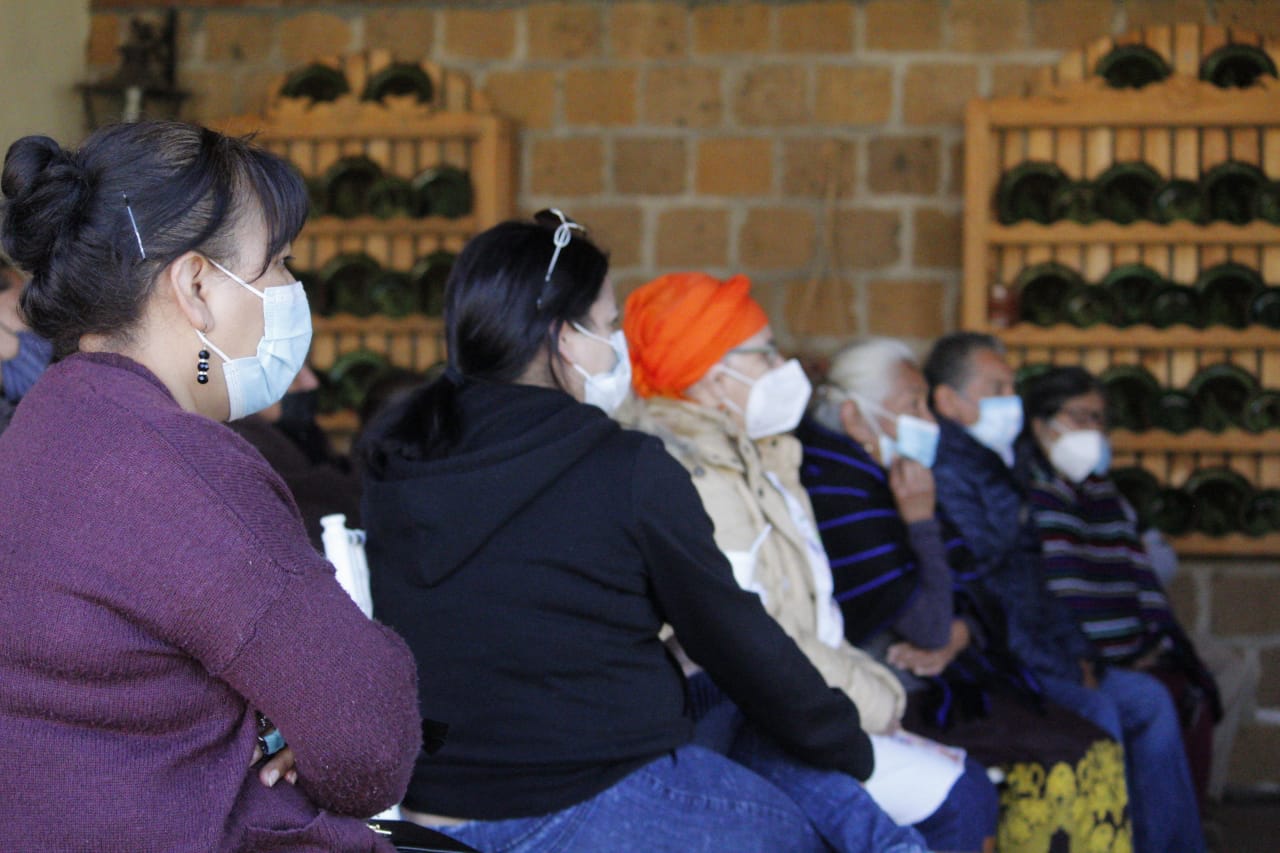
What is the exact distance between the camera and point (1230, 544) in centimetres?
410

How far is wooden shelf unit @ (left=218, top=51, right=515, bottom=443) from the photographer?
4.28 metres

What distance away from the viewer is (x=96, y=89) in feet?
14.1

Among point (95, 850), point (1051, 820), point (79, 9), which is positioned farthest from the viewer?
point (79, 9)

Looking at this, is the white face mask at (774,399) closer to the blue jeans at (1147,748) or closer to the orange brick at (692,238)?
the blue jeans at (1147,748)

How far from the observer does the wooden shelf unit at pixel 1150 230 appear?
402 cm

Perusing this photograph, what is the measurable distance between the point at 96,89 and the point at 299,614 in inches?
145

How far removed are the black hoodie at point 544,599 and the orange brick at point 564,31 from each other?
9.13 ft

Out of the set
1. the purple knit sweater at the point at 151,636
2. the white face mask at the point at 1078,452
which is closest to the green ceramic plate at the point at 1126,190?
the white face mask at the point at 1078,452

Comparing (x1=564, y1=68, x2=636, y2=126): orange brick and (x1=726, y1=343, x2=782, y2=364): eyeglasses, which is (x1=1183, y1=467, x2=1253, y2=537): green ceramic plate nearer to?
(x1=726, y1=343, x2=782, y2=364): eyeglasses

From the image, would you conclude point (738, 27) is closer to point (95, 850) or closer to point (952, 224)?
point (952, 224)

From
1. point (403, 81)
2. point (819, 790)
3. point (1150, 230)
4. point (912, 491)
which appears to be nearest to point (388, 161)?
point (403, 81)

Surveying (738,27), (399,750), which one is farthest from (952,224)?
(399,750)

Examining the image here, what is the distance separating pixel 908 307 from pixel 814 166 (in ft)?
1.75

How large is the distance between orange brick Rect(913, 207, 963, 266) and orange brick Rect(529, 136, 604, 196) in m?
1.02
